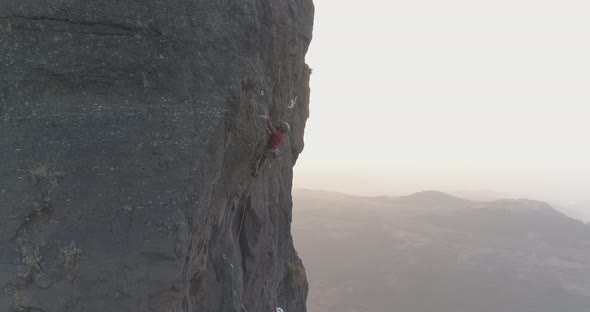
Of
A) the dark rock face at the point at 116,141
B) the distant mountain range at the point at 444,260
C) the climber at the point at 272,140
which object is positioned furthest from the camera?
the distant mountain range at the point at 444,260

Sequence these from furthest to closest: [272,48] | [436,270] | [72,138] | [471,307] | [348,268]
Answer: [348,268], [436,270], [471,307], [272,48], [72,138]

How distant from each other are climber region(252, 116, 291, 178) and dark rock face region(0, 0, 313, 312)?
1.33 metres

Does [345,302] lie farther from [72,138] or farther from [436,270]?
[72,138]

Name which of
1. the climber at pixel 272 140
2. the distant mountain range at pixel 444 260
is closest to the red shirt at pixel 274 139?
the climber at pixel 272 140

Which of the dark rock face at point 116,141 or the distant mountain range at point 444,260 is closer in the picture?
the dark rock face at point 116,141

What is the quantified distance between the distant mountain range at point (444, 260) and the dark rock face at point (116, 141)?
73.5m

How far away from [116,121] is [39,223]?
2.55 metres

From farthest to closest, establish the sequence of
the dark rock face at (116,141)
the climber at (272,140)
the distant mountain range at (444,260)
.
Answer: the distant mountain range at (444,260) < the climber at (272,140) < the dark rock face at (116,141)

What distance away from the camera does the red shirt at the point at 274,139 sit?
40.0ft

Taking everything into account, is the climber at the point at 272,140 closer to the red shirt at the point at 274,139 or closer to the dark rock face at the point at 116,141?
the red shirt at the point at 274,139

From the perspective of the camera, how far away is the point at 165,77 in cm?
948

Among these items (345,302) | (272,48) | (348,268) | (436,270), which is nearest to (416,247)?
(436,270)

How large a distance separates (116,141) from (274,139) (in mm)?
4690

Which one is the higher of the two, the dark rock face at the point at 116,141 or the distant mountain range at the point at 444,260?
the dark rock face at the point at 116,141
